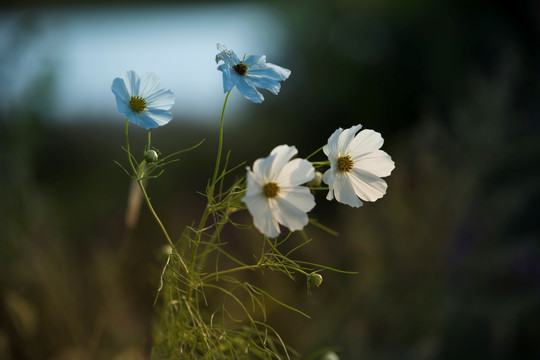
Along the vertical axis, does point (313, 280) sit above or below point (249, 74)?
below

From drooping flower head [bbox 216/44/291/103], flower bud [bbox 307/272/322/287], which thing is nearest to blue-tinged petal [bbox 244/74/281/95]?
drooping flower head [bbox 216/44/291/103]

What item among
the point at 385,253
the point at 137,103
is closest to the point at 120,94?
the point at 137,103

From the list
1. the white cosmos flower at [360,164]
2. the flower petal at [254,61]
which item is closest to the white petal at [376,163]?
the white cosmos flower at [360,164]

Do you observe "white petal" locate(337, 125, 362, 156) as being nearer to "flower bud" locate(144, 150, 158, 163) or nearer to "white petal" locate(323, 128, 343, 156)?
"white petal" locate(323, 128, 343, 156)

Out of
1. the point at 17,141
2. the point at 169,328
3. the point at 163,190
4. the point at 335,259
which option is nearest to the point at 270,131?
the point at 163,190

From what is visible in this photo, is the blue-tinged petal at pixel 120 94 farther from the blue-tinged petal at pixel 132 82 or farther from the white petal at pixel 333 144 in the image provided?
the white petal at pixel 333 144

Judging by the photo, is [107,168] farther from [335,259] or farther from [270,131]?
[335,259]

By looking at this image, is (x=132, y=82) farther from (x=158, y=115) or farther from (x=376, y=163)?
(x=376, y=163)
